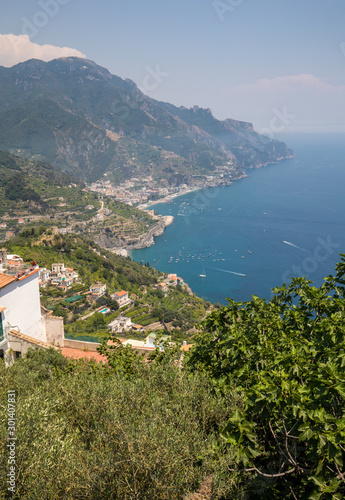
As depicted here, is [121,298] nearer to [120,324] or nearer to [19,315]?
[120,324]

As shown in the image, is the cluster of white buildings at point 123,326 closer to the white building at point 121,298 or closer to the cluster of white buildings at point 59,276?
the white building at point 121,298

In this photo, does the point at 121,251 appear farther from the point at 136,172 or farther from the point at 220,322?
the point at 136,172

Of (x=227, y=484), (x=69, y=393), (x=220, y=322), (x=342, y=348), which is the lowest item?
(x=69, y=393)

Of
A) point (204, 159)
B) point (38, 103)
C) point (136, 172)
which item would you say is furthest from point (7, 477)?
point (38, 103)
